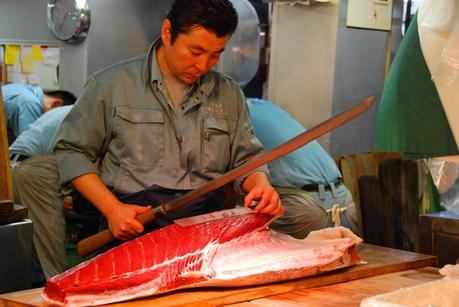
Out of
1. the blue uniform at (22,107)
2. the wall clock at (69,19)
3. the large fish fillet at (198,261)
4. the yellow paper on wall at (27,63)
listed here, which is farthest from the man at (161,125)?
the yellow paper on wall at (27,63)

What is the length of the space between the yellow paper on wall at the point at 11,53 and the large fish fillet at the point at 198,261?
6232 mm

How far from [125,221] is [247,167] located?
612 millimetres

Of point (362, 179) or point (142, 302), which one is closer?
point (142, 302)

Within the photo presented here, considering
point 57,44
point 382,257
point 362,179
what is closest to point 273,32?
point 362,179

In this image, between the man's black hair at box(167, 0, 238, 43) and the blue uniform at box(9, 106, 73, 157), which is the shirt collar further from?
the blue uniform at box(9, 106, 73, 157)

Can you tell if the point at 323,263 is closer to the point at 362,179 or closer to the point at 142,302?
the point at 142,302

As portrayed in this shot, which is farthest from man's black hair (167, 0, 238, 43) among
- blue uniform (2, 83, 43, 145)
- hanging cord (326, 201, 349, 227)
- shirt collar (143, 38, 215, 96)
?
blue uniform (2, 83, 43, 145)

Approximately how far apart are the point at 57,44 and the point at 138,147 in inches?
195

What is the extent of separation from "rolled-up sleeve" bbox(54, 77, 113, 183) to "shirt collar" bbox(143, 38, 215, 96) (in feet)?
0.73

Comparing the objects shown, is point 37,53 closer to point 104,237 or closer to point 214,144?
point 214,144

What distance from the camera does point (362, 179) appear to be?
247 inches

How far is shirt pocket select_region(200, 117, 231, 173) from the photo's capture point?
3490 mm

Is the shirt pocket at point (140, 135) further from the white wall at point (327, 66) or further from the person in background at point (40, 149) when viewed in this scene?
the white wall at point (327, 66)

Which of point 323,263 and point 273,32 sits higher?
point 273,32
